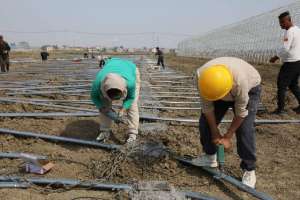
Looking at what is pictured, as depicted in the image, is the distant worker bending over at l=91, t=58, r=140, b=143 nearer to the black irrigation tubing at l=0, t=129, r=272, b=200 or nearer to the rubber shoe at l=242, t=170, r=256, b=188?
the black irrigation tubing at l=0, t=129, r=272, b=200

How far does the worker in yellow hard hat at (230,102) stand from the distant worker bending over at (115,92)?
3.06ft

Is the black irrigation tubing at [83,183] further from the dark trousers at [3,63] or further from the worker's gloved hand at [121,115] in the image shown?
the dark trousers at [3,63]

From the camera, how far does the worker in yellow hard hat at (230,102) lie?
2.96m

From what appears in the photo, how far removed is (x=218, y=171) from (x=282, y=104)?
283 cm

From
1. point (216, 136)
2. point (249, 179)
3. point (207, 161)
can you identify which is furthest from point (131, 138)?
point (249, 179)

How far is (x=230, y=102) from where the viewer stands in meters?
3.50

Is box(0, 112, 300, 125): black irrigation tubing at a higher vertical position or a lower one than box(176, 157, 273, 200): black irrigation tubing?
higher

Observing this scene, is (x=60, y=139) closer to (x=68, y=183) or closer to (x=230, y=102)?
(x=68, y=183)

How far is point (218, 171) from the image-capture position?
12.5ft

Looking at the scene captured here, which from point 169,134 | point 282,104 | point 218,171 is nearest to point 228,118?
point 282,104

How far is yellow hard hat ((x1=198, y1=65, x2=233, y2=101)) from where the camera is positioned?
291 centimetres

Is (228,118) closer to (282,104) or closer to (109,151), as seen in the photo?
(282,104)

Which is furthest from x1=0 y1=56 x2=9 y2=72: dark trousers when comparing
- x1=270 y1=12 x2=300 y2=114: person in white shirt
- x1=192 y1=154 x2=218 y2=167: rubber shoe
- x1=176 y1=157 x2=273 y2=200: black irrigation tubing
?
x1=192 y1=154 x2=218 y2=167: rubber shoe

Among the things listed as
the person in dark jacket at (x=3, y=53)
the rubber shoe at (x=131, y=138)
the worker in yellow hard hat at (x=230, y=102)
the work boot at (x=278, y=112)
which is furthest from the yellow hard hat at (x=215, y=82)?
the person in dark jacket at (x=3, y=53)
